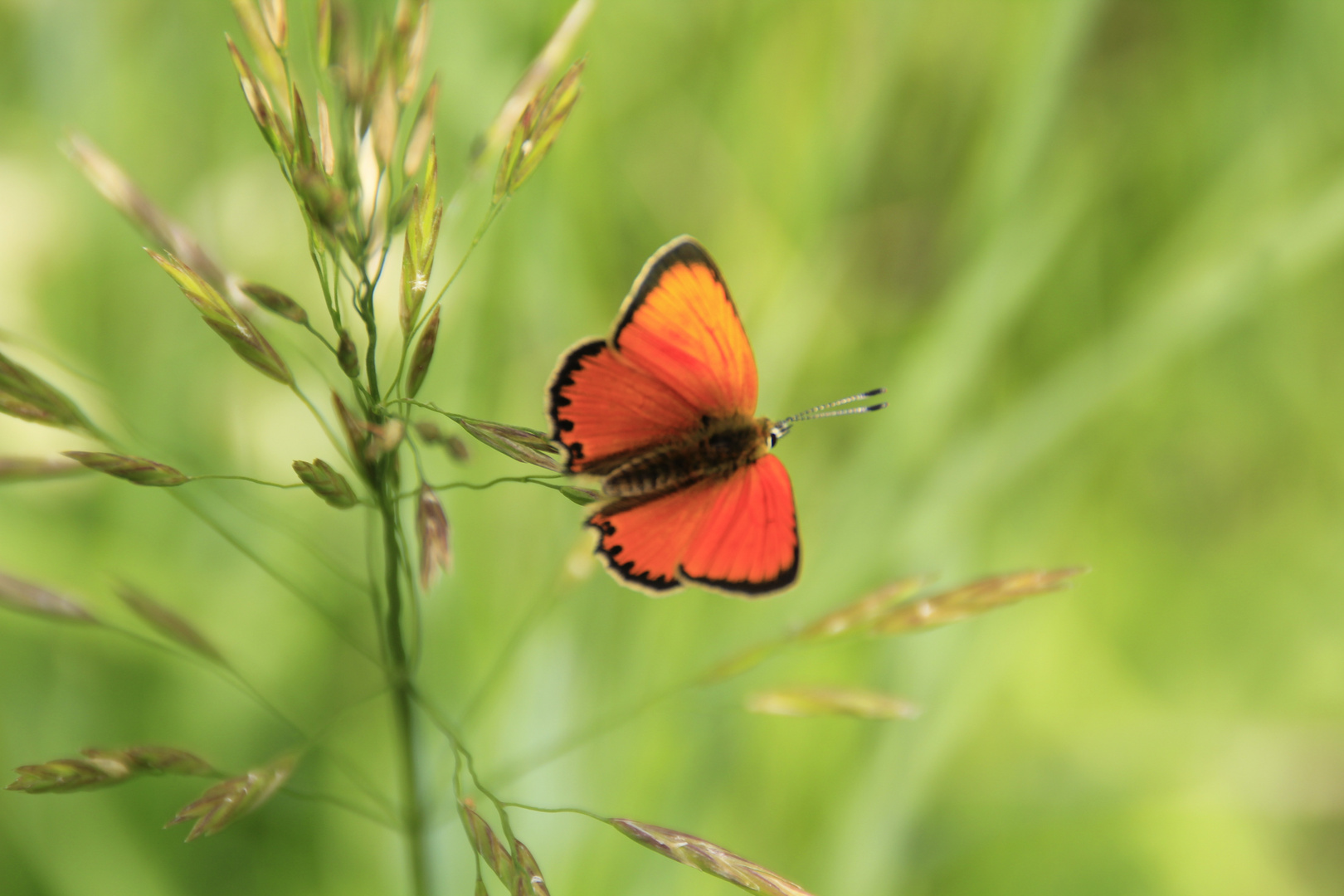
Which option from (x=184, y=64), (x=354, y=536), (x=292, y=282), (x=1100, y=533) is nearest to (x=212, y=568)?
(x=354, y=536)

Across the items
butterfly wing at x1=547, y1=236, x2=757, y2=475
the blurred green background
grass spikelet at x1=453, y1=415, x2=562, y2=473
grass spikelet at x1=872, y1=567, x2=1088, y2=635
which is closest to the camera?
grass spikelet at x1=453, y1=415, x2=562, y2=473

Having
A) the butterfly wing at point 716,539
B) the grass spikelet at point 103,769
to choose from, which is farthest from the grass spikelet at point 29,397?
the butterfly wing at point 716,539

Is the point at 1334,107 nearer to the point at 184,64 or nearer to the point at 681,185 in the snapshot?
the point at 681,185

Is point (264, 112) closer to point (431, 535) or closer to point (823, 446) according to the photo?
point (431, 535)

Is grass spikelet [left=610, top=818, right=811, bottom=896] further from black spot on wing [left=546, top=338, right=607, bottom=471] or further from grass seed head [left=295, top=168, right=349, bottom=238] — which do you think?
grass seed head [left=295, top=168, right=349, bottom=238]

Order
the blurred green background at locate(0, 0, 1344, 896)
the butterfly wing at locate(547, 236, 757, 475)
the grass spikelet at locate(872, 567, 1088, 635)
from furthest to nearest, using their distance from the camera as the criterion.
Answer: the blurred green background at locate(0, 0, 1344, 896) → the butterfly wing at locate(547, 236, 757, 475) → the grass spikelet at locate(872, 567, 1088, 635)

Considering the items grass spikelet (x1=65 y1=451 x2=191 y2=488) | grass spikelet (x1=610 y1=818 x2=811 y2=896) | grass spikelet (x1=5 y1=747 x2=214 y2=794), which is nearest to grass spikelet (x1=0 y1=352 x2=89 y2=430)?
grass spikelet (x1=65 y1=451 x2=191 y2=488)
